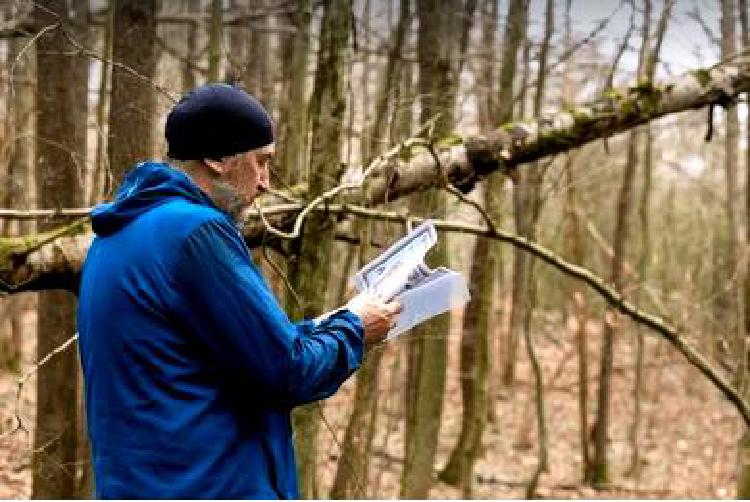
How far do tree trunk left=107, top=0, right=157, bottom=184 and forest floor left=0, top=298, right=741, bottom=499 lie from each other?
10.9 ft

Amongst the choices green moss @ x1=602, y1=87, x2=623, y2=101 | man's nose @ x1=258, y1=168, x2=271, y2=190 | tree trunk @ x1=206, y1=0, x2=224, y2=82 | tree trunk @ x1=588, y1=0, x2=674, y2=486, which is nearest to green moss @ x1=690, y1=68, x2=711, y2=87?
green moss @ x1=602, y1=87, x2=623, y2=101

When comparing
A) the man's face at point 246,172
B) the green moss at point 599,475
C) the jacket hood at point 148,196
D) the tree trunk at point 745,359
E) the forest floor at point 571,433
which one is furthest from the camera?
the green moss at point 599,475

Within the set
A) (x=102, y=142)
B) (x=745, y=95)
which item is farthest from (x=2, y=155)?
(x=745, y=95)

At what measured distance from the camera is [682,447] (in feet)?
56.1

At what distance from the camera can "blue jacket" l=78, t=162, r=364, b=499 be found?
2.17 meters

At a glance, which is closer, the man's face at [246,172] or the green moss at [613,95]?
the man's face at [246,172]

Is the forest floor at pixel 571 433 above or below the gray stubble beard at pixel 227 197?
below

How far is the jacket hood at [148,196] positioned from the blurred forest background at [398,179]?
1.85 ft

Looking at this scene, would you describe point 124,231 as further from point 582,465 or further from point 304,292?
point 582,465

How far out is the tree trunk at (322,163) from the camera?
4.62m

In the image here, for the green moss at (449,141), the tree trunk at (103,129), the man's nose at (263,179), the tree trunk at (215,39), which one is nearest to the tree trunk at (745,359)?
the green moss at (449,141)

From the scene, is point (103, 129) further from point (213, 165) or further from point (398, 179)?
point (213, 165)

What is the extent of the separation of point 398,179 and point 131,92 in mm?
1791

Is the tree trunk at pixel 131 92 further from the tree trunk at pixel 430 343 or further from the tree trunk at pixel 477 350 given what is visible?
the tree trunk at pixel 477 350
